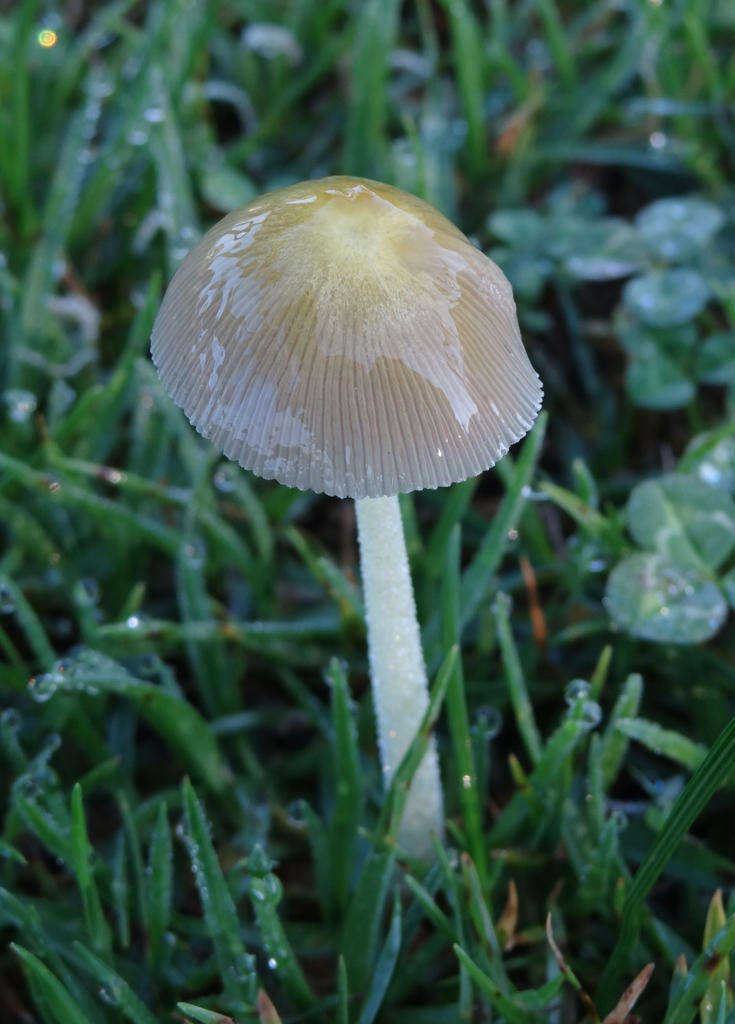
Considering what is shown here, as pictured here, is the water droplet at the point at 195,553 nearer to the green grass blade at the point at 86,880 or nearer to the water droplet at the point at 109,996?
the green grass blade at the point at 86,880

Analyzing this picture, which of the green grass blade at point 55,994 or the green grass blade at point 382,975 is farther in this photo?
the green grass blade at point 382,975

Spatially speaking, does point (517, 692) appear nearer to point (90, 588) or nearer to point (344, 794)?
point (344, 794)

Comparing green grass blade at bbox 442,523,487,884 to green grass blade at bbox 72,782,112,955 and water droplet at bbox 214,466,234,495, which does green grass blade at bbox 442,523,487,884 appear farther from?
water droplet at bbox 214,466,234,495

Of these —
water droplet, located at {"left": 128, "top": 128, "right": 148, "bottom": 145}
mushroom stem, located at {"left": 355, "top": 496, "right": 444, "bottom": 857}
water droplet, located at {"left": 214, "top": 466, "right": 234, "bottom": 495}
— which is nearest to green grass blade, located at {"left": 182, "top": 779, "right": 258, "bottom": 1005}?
mushroom stem, located at {"left": 355, "top": 496, "right": 444, "bottom": 857}

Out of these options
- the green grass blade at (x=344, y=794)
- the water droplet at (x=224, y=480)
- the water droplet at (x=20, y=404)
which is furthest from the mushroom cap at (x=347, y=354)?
the water droplet at (x=20, y=404)

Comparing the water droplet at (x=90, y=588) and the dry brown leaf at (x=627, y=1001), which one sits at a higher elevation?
the water droplet at (x=90, y=588)

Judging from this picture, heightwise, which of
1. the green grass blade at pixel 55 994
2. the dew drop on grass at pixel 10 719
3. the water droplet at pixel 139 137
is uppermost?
the water droplet at pixel 139 137

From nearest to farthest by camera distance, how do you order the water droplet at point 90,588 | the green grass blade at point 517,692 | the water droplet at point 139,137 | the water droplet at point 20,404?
the green grass blade at point 517,692
the water droplet at point 90,588
the water droplet at point 20,404
the water droplet at point 139,137

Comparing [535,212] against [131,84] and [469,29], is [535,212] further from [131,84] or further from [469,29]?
[131,84]
